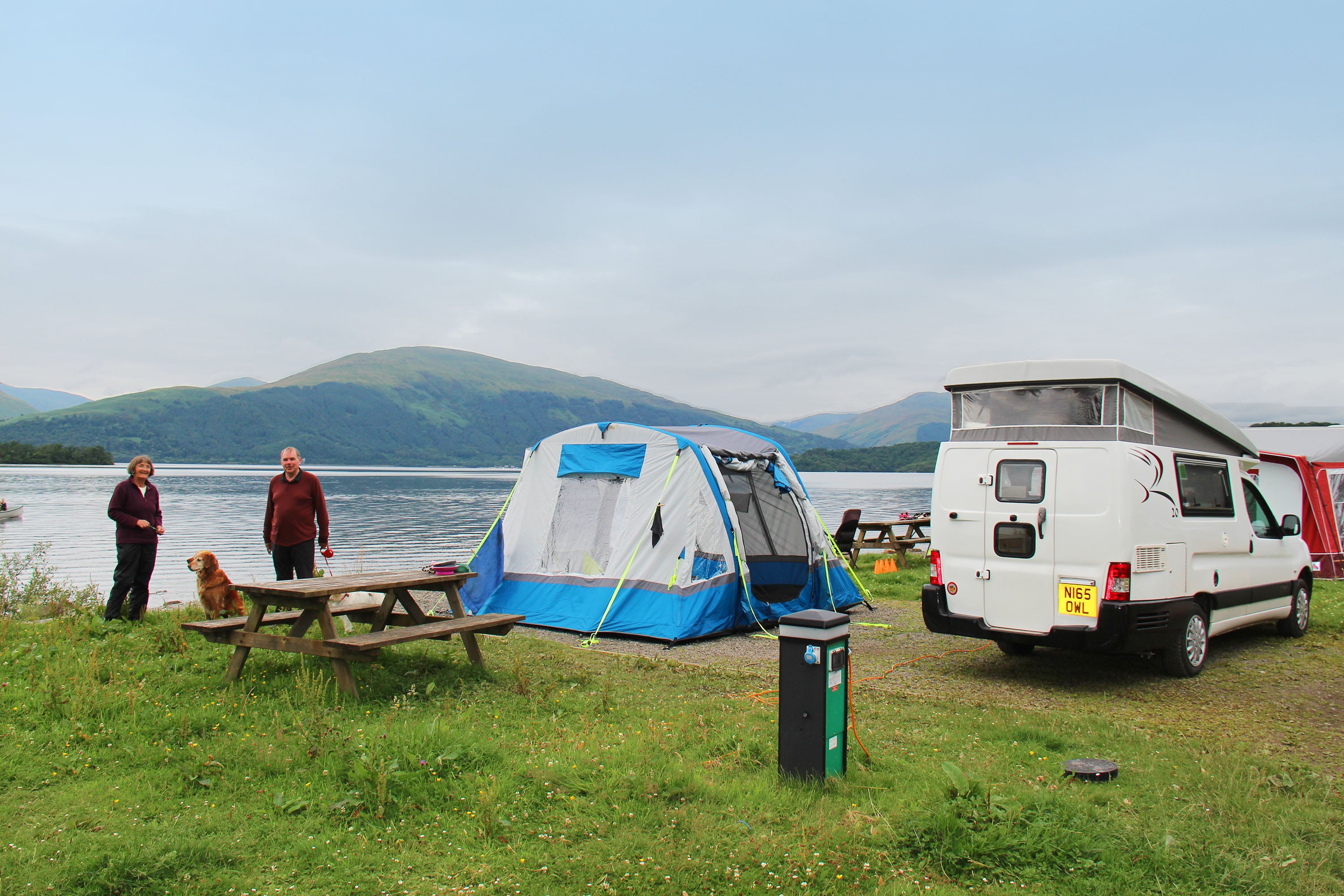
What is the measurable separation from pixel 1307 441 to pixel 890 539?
11315 mm

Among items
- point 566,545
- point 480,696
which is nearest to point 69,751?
point 480,696

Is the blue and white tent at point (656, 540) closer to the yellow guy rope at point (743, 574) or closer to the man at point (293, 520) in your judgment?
the yellow guy rope at point (743, 574)

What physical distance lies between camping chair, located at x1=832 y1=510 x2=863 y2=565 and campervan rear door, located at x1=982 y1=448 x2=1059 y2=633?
774 cm

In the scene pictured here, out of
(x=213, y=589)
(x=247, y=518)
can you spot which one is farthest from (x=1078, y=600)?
(x=247, y=518)

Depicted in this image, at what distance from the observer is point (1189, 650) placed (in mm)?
8203

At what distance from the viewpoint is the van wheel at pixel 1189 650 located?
8031 mm

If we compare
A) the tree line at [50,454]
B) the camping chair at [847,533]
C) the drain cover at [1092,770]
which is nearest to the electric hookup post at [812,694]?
the drain cover at [1092,770]

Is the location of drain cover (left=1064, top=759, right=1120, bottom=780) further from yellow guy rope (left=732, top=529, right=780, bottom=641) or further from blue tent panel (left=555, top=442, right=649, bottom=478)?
blue tent panel (left=555, top=442, right=649, bottom=478)

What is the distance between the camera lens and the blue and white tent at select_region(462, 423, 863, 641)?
10.3m

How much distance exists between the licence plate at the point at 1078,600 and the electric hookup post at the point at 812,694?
338cm

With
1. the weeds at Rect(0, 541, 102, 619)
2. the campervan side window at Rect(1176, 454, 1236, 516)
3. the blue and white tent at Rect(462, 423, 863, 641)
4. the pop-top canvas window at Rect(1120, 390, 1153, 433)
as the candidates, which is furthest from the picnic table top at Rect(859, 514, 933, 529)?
the weeds at Rect(0, 541, 102, 619)

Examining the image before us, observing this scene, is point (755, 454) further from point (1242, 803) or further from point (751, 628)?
point (1242, 803)

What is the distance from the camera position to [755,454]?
11.6m

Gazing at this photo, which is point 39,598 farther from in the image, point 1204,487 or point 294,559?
point 1204,487
